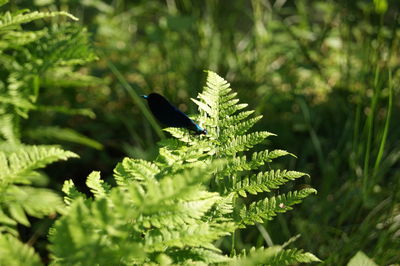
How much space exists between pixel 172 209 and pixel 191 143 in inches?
11.1

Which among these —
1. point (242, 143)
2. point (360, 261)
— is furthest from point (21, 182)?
point (360, 261)

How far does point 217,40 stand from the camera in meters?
3.34

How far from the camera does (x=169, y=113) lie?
100 centimetres

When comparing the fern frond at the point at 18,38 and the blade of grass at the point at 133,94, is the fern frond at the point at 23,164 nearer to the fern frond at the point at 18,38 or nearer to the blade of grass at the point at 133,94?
the fern frond at the point at 18,38

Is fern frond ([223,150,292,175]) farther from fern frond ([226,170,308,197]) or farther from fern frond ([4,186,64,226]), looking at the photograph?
fern frond ([4,186,64,226])

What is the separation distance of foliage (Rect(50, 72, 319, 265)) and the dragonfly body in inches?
0.9

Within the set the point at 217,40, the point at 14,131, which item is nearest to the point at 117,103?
the point at 217,40

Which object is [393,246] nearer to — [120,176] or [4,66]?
[120,176]

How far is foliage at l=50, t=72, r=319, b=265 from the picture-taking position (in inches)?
26.0

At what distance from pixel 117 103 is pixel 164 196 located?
2461 millimetres

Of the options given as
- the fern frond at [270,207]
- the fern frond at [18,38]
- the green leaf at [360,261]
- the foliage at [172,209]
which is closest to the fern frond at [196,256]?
the foliage at [172,209]

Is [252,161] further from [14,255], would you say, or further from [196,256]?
[14,255]

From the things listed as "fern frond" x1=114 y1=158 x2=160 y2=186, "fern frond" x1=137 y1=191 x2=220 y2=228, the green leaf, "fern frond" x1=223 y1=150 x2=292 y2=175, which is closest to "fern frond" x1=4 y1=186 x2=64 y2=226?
"fern frond" x1=114 y1=158 x2=160 y2=186

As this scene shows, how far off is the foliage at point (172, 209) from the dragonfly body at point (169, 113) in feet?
0.07
